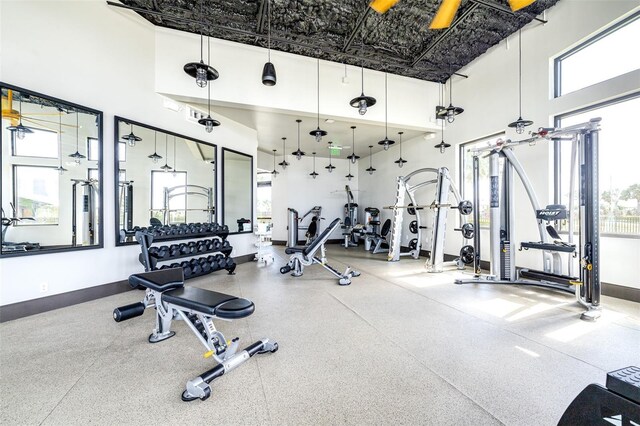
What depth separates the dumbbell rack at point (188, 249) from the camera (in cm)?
390

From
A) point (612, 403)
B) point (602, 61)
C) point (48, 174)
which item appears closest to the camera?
point (612, 403)

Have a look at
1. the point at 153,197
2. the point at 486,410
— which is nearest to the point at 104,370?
the point at 486,410

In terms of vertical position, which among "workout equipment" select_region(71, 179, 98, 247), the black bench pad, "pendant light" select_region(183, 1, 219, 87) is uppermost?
"pendant light" select_region(183, 1, 219, 87)

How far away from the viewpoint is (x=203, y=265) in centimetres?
477

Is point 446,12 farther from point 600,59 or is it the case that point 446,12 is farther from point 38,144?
point 38,144

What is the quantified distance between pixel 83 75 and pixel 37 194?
169 centimetres

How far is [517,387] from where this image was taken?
1.85 metres

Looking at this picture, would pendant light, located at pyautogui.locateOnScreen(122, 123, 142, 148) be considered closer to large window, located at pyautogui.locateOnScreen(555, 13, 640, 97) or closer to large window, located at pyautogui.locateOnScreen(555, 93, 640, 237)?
large window, located at pyautogui.locateOnScreen(555, 93, 640, 237)

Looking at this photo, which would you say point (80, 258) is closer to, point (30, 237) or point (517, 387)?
point (30, 237)

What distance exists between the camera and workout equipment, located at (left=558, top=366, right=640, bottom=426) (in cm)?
81

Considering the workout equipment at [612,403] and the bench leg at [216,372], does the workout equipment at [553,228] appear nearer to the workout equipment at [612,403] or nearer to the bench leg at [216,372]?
the workout equipment at [612,403]

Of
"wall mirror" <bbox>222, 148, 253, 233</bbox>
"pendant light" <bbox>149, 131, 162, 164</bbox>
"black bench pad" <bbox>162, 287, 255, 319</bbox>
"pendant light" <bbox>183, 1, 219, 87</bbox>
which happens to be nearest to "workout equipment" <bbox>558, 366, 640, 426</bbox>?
"black bench pad" <bbox>162, 287, 255, 319</bbox>

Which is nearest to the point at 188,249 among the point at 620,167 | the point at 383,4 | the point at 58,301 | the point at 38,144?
the point at 58,301

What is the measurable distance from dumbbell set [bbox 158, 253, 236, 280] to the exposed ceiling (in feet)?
9.62
